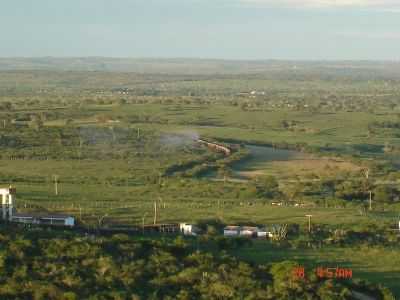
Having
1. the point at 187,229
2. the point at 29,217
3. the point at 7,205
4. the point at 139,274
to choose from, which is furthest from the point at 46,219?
the point at 139,274

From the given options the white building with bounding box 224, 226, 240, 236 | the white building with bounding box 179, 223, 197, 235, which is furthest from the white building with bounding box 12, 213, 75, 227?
the white building with bounding box 224, 226, 240, 236

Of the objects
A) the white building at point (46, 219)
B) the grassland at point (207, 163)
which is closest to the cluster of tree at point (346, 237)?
the grassland at point (207, 163)

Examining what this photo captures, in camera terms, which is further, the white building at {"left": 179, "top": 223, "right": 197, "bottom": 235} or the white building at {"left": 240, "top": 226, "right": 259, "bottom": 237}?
the white building at {"left": 240, "top": 226, "right": 259, "bottom": 237}

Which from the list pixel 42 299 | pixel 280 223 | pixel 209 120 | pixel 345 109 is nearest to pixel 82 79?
pixel 345 109

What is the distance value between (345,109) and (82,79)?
8151 cm

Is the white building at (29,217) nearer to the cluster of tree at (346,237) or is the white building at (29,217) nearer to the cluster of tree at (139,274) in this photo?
the cluster of tree at (139,274)

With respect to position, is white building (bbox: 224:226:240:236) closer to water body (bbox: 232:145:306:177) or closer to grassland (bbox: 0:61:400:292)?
grassland (bbox: 0:61:400:292)

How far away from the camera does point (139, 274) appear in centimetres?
2209

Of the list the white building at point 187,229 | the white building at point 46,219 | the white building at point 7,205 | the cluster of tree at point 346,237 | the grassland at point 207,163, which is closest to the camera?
the cluster of tree at point 346,237

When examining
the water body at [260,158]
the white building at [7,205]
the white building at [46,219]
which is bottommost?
the water body at [260,158]

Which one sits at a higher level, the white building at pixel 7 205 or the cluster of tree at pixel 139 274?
the cluster of tree at pixel 139 274

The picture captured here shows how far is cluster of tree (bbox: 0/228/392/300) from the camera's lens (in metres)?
20.8

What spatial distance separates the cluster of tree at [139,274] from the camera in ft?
68.1

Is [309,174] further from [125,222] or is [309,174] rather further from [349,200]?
[125,222]
